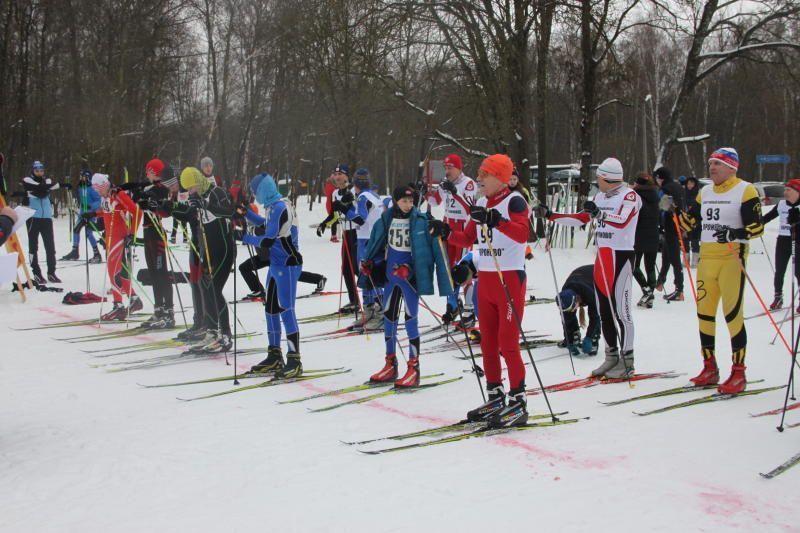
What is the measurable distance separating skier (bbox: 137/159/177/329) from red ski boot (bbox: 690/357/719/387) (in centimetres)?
601

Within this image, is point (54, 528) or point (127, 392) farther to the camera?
point (127, 392)

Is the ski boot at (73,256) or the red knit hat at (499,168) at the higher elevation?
the red knit hat at (499,168)

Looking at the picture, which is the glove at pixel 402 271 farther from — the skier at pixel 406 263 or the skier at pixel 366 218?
the skier at pixel 366 218

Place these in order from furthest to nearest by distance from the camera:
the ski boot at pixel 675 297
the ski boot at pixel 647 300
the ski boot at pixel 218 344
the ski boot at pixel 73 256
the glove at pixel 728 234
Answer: the ski boot at pixel 73 256 < the ski boot at pixel 675 297 < the ski boot at pixel 647 300 < the ski boot at pixel 218 344 < the glove at pixel 728 234

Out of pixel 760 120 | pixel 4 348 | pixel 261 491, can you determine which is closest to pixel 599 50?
pixel 4 348

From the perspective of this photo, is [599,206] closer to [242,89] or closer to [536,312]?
[536,312]

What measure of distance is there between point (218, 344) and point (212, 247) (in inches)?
42.3

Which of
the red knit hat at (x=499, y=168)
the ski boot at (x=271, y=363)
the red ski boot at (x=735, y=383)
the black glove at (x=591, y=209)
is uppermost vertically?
the red knit hat at (x=499, y=168)

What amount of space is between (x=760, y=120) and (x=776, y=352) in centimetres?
4363

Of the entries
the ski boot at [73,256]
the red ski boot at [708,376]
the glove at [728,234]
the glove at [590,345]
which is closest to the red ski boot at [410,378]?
the glove at [590,345]

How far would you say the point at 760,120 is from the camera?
4553 cm

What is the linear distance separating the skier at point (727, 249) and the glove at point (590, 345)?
1.58 m

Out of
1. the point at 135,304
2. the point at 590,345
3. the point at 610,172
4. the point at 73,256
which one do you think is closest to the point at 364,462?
the point at 610,172

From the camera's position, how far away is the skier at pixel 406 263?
6.23 m
